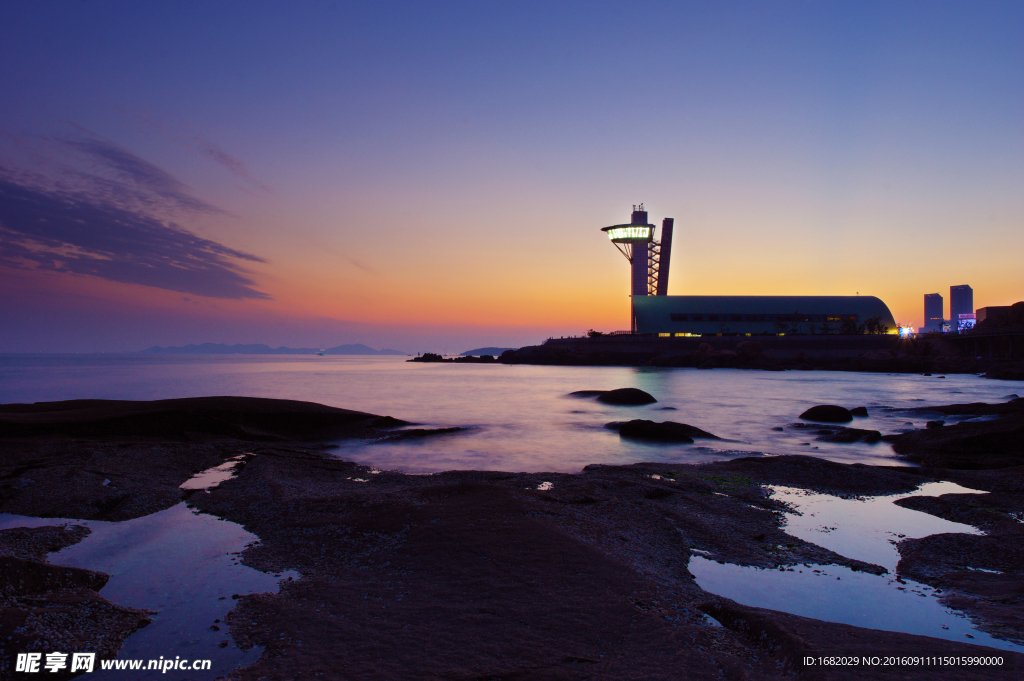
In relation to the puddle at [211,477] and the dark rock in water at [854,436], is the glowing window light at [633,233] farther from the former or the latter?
the puddle at [211,477]

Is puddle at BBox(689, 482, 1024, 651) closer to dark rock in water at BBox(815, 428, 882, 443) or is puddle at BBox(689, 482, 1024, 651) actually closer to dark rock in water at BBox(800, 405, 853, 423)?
dark rock in water at BBox(815, 428, 882, 443)

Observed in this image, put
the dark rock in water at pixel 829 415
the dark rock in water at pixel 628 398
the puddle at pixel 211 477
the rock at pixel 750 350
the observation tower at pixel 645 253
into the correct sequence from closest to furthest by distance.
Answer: the puddle at pixel 211 477, the dark rock in water at pixel 829 415, the dark rock in water at pixel 628 398, the rock at pixel 750 350, the observation tower at pixel 645 253

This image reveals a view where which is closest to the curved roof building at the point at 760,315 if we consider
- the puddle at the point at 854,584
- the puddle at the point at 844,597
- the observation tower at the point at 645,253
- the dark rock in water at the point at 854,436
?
the observation tower at the point at 645,253

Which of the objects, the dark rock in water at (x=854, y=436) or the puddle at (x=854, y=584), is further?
the dark rock in water at (x=854, y=436)

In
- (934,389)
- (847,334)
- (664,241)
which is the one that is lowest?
(934,389)

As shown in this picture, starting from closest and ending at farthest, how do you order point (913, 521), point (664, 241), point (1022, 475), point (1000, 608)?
point (1000, 608)
point (913, 521)
point (1022, 475)
point (664, 241)

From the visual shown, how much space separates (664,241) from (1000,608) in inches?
5512

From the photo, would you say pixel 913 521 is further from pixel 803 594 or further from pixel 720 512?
pixel 803 594

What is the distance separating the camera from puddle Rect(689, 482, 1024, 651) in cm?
439

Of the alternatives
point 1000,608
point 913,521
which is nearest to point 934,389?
point 913,521

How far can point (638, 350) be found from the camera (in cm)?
10056

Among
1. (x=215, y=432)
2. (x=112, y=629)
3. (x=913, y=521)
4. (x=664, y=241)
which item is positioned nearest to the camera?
(x=112, y=629)

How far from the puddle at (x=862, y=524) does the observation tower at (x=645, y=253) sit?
128 m

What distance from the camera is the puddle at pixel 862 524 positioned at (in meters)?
6.27
